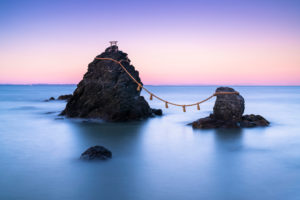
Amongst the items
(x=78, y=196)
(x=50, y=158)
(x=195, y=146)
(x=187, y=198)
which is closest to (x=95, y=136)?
(x=50, y=158)

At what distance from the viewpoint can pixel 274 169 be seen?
623 centimetres

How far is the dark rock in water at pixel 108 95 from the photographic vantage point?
11906 mm

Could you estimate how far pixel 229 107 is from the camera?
10.2 m

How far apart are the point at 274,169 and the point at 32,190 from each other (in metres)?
5.02

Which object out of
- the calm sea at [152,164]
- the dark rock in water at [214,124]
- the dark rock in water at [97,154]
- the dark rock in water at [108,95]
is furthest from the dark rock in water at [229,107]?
the dark rock in water at [97,154]

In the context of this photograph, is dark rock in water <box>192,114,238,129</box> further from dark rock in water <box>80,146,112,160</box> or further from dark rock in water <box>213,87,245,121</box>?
dark rock in water <box>80,146,112,160</box>

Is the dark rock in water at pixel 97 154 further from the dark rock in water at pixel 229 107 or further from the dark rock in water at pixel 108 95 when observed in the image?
the dark rock in water at pixel 229 107

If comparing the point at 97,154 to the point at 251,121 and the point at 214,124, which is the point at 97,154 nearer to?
the point at 214,124

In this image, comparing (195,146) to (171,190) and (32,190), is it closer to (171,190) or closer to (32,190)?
(171,190)

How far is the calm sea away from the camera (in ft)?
16.2

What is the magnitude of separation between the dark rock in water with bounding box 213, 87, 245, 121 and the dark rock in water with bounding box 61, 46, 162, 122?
374 centimetres

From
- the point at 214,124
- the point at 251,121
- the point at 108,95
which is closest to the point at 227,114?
the point at 214,124

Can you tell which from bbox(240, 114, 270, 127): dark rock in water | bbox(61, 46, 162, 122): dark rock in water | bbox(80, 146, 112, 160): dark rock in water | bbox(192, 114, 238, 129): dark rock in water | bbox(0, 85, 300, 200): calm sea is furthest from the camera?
bbox(61, 46, 162, 122): dark rock in water

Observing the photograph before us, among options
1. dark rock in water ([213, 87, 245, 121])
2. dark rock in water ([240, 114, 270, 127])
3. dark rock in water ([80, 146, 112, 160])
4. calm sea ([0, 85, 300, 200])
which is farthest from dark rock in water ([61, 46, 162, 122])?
dark rock in water ([80, 146, 112, 160])
